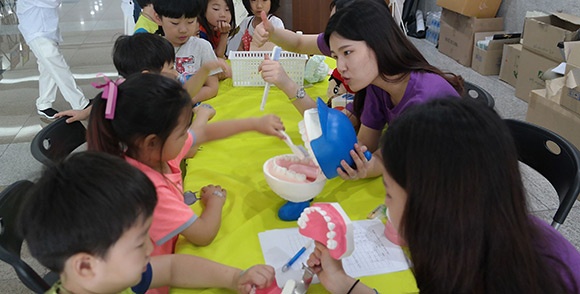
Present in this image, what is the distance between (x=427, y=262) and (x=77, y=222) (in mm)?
530

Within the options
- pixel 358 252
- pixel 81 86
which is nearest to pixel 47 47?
pixel 81 86

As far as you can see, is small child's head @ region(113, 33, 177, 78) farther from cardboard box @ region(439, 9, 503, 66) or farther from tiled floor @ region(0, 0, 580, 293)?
cardboard box @ region(439, 9, 503, 66)

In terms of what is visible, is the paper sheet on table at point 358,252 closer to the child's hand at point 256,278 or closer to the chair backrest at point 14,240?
the child's hand at point 256,278

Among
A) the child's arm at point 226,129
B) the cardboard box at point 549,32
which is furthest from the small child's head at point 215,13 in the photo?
the cardboard box at point 549,32

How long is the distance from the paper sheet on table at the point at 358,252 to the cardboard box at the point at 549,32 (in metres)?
2.41

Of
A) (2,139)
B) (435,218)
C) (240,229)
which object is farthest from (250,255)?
(2,139)

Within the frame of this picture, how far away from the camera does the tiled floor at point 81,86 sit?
206 cm

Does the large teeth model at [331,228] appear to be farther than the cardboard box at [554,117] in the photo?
No

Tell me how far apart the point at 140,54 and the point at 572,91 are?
2040mm

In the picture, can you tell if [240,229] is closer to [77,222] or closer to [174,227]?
[174,227]

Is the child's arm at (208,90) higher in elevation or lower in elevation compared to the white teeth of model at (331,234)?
lower

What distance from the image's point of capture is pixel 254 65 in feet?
5.91

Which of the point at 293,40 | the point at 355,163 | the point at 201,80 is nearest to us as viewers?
the point at 355,163

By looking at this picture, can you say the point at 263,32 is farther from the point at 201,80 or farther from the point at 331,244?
the point at 331,244
